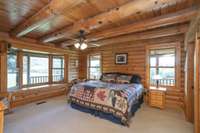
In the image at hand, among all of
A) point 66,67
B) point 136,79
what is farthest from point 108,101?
point 66,67

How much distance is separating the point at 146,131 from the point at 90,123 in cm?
125

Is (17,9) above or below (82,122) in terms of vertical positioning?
above

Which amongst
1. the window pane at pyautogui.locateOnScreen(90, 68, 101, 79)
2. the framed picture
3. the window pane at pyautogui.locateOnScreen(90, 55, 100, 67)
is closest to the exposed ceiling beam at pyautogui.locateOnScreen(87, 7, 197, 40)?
the framed picture

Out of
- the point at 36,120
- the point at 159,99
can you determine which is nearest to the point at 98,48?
the point at 159,99

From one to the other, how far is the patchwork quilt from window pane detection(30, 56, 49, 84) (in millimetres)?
2128

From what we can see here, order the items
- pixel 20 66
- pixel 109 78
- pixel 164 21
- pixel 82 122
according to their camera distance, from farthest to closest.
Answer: pixel 109 78
pixel 20 66
pixel 82 122
pixel 164 21

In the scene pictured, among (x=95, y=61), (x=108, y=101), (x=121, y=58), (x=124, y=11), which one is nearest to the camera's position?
(x=124, y=11)

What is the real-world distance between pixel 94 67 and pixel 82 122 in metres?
3.43

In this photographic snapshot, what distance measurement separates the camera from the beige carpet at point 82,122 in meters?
2.48

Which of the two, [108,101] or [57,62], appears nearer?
[108,101]

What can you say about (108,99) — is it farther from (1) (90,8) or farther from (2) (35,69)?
(2) (35,69)

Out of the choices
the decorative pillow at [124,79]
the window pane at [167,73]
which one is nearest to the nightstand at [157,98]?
the window pane at [167,73]

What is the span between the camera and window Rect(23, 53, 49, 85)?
4.58 metres

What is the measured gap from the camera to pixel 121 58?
504 cm
